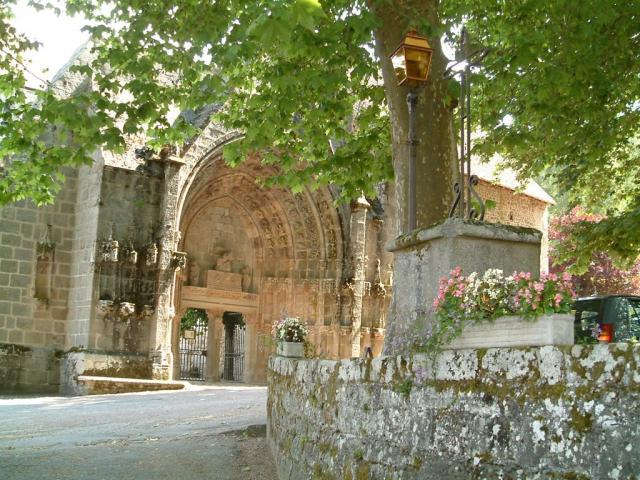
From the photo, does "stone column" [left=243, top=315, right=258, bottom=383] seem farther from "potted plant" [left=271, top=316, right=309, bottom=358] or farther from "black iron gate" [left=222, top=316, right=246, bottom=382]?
"potted plant" [left=271, top=316, right=309, bottom=358]

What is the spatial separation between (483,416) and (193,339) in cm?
2354

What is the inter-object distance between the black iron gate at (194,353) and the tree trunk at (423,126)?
15331mm

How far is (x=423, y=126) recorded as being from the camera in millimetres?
8211

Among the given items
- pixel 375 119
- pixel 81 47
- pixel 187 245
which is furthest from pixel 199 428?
pixel 81 47

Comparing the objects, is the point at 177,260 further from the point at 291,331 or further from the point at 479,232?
the point at 479,232

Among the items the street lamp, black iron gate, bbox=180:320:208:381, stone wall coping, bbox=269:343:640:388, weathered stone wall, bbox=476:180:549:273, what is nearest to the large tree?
the street lamp

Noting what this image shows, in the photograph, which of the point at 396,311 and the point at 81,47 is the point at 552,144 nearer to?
the point at 396,311

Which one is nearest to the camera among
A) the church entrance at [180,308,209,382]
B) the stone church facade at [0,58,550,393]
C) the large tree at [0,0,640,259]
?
the large tree at [0,0,640,259]

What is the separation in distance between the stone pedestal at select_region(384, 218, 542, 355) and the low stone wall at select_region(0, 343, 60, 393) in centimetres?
1247

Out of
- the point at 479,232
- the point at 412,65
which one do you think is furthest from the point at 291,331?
the point at 479,232

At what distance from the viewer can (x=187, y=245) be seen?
753 inches

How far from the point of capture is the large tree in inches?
330

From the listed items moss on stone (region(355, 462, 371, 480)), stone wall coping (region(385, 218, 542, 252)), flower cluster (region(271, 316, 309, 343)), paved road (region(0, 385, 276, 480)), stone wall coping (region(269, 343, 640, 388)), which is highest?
stone wall coping (region(385, 218, 542, 252))

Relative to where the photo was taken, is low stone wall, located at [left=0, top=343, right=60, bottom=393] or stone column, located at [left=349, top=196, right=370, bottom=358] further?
stone column, located at [left=349, top=196, right=370, bottom=358]
